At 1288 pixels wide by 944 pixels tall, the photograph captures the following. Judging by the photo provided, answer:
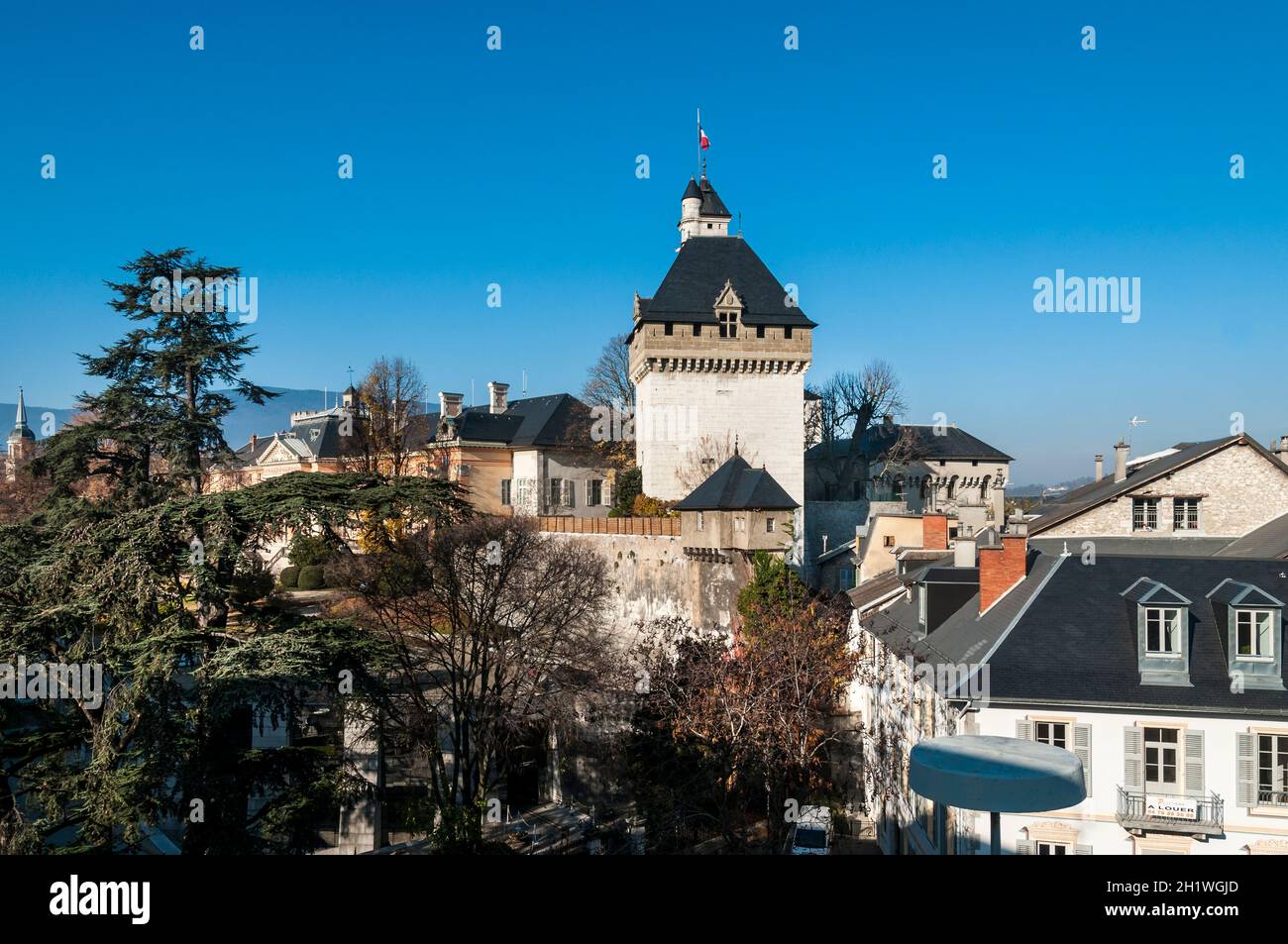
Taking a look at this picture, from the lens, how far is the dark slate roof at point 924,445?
199 ft

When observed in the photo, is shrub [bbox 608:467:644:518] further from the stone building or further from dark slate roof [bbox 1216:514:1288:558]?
dark slate roof [bbox 1216:514:1288:558]

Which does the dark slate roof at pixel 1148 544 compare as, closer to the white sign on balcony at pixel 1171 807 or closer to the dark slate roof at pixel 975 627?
the dark slate roof at pixel 975 627

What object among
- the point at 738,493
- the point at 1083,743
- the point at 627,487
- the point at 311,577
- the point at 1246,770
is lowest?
the point at 1246,770

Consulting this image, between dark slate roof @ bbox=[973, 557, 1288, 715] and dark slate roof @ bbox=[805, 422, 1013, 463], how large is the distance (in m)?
41.4

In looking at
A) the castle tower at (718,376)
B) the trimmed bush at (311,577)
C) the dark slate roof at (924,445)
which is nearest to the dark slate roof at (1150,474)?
the castle tower at (718,376)

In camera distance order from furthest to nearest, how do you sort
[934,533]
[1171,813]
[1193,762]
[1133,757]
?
[934,533], [1133,757], [1193,762], [1171,813]

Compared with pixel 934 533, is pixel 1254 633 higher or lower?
lower

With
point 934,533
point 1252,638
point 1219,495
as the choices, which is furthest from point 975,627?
point 1219,495

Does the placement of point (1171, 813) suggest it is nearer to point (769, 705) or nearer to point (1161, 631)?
point (1161, 631)

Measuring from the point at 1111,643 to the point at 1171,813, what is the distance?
3032 millimetres

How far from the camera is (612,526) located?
136 feet

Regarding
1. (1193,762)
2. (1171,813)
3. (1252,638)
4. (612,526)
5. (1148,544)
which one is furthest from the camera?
(612,526)

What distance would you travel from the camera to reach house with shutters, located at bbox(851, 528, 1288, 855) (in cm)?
1534

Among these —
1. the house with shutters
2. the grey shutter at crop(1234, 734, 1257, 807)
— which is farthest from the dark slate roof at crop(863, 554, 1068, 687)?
the grey shutter at crop(1234, 734, 1257, 807)
